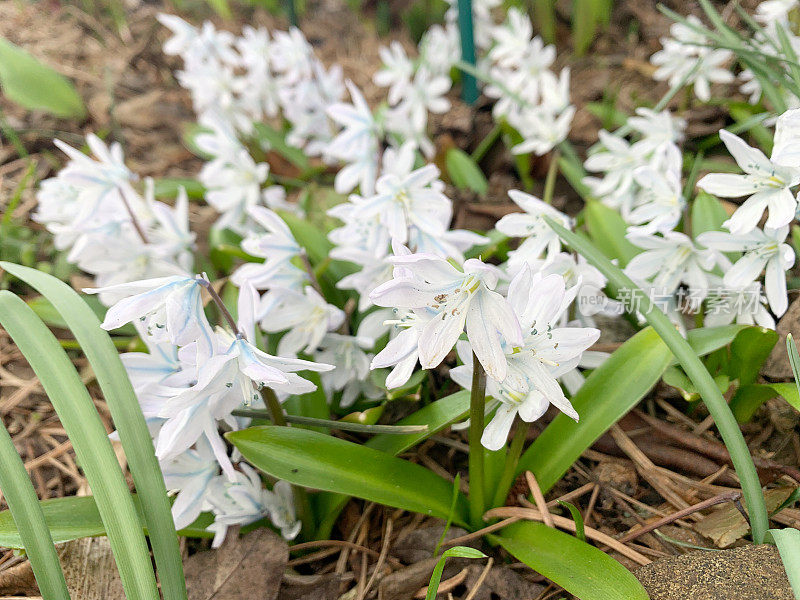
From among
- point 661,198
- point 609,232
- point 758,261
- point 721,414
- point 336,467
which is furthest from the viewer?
point 609,232

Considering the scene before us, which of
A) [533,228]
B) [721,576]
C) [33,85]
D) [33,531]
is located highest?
[33,85]

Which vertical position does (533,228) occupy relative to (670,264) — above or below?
above

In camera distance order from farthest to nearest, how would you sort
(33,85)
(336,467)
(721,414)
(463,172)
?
(33,85) → (463,172) → (336,467) → (721,414)

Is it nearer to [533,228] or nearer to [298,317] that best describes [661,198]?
[533,228]

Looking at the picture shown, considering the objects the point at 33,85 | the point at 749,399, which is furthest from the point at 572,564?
the point at 33,85

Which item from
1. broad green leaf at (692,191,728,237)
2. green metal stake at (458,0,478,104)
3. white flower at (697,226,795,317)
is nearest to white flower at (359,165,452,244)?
white flower at (697,226,795,317)

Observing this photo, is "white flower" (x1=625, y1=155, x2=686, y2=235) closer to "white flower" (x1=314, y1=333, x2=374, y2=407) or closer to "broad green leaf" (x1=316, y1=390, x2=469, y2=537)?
"broad green leaf" (x1=316, y1=390, x2=469, y2=537)

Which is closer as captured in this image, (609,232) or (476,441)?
(476,441)

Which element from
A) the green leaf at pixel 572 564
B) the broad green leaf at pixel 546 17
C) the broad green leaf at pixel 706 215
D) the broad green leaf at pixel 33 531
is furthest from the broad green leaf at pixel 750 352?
the broad green leaf at pixel 546 17
